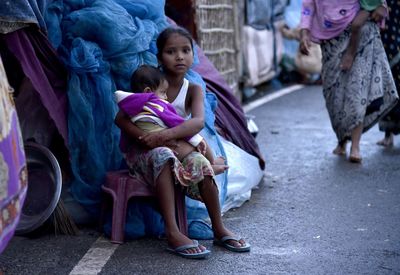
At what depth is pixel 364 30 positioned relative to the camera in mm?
6676

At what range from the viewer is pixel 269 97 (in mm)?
12094

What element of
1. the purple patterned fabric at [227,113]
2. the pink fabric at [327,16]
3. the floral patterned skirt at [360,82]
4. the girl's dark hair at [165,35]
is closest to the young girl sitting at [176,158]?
the girl's dark hair at [165,35]

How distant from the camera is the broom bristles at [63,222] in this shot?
4523 mm

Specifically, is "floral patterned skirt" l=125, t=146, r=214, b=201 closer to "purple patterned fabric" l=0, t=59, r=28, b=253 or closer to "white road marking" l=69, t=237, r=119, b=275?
"white road marking" l=69, t=237, r=119, b=275

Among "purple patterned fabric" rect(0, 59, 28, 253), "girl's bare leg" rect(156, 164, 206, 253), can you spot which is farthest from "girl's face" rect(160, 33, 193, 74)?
"purple patterned fabric" rect(0, 59, 28, 253)

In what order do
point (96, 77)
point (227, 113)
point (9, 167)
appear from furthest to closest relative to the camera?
point (227, 113) → point (96, 77) → point (9, 167)

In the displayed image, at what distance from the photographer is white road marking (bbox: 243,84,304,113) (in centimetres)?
1079

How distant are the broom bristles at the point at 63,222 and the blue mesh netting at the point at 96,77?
132 millimetres

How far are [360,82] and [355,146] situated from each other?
1.75 ft

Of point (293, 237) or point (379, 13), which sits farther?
point (379, 13)

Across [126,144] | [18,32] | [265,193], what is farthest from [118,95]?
[265,193]

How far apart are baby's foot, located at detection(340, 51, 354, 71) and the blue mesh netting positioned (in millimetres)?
2509

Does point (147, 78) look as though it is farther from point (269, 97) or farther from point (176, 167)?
point (269, 97)

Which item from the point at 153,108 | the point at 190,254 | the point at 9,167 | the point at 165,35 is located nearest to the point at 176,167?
the point at 153,108
